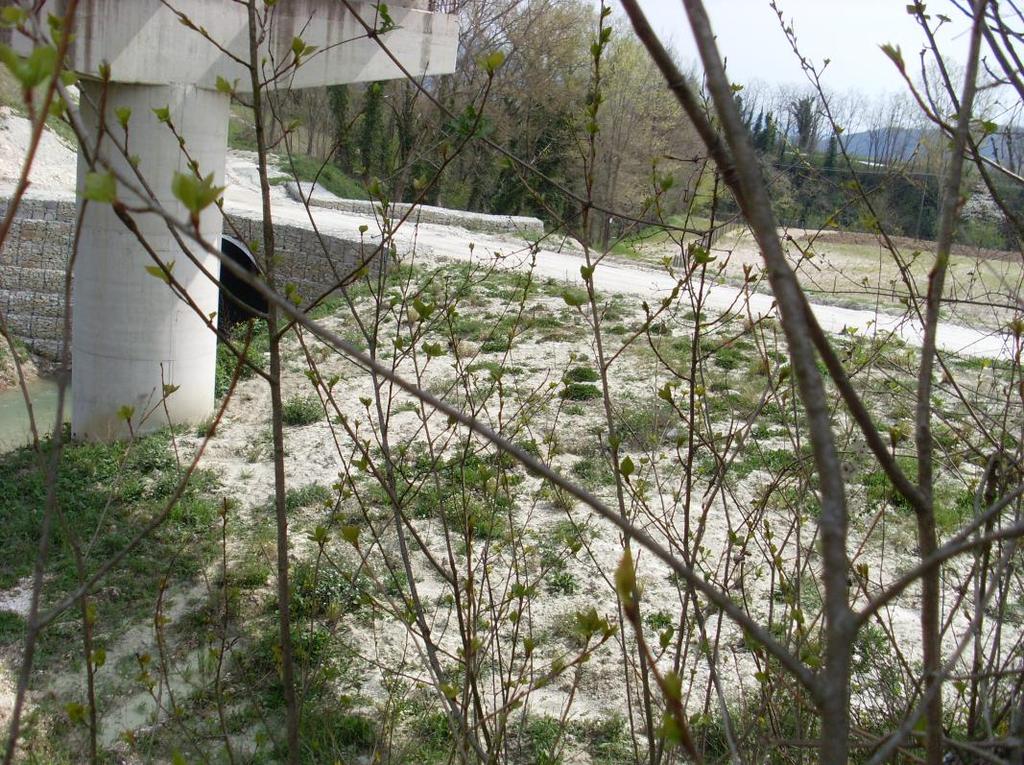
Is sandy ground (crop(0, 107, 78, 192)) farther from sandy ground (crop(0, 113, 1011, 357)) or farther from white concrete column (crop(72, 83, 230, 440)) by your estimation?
white concrete column (crop(72, 83, 230, 440))

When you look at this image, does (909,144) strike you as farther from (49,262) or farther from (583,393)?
(49,262)

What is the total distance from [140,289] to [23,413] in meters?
4.26

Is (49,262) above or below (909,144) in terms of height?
below

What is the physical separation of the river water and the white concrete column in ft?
3.77

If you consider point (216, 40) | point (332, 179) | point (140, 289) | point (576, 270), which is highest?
point (216, 40)

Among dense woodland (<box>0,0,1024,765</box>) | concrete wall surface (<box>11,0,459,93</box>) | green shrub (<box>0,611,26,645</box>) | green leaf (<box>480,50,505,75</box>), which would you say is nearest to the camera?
dense woodland (<box>0,0,1024,765</box>)

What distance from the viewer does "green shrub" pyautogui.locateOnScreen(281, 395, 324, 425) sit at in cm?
897

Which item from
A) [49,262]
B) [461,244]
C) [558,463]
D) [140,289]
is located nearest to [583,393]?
[558,463]

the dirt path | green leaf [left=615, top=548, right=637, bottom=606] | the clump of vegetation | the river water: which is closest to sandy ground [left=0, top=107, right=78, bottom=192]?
the dirt path

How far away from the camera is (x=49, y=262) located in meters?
14.2

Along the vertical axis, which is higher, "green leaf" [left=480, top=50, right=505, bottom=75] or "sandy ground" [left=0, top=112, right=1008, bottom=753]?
"green leaf" [left=480, top=50, right=505, bottom=75]

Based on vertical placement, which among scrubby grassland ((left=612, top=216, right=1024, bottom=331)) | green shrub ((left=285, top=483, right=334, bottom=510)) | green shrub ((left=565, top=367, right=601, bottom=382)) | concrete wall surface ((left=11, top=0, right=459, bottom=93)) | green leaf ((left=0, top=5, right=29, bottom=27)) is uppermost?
concrete wall surface ((left=11, top=0, right=459, bottom=93))

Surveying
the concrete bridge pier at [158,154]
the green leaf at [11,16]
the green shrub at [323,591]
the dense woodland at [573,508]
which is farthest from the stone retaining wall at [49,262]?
the green leaf at [11,16]

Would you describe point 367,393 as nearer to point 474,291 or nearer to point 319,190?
point 474,291
